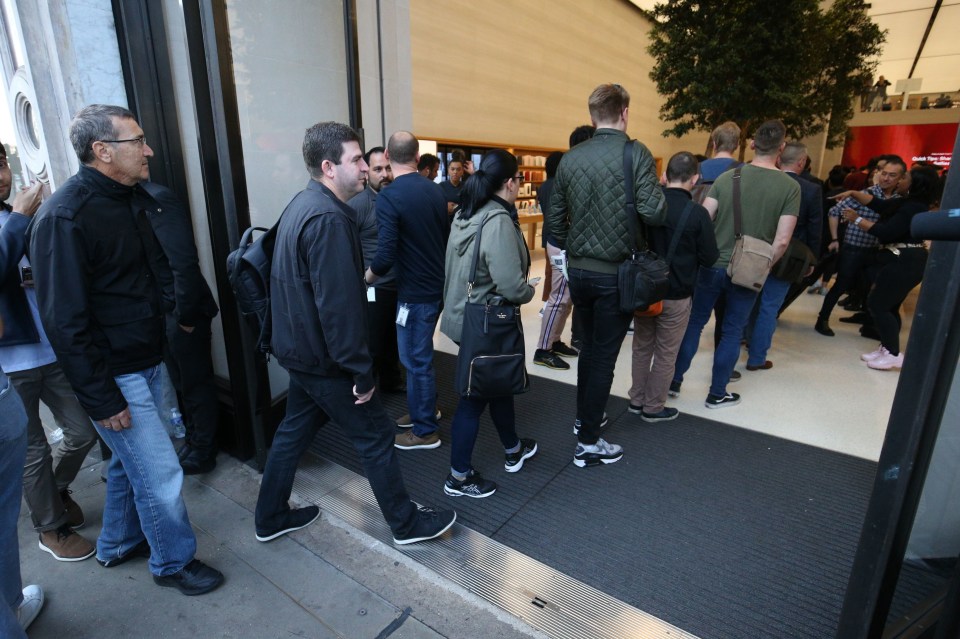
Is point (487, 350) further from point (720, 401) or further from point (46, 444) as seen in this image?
point (720, 401)

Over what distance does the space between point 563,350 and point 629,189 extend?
2.25m

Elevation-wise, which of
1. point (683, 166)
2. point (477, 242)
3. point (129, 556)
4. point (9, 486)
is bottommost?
point (129, 556)

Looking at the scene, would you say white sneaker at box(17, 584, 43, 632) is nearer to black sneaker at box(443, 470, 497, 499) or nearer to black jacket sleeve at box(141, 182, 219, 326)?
black jacket sleeve at box(141, 182, 219, 326)

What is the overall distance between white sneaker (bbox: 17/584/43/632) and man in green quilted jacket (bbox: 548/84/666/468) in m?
2.32

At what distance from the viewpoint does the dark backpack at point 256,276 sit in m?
2.00

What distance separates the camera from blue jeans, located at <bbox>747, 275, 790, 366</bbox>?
12.6 ft

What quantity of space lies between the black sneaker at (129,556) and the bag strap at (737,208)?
11.5ft

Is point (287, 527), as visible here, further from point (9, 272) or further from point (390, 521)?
point (9, 272)

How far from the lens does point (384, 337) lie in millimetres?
3430

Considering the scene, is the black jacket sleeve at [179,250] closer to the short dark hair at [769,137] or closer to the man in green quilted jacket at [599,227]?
the man in green quilted jacket at [599,227]

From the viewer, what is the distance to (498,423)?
259 centimetres

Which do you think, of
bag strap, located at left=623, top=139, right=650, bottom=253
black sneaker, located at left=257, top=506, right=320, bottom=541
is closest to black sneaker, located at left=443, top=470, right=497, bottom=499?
black sneaker, located at left=257, top=506, right=320, bottom=541

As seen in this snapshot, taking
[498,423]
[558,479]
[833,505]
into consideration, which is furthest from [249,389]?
[833,505]

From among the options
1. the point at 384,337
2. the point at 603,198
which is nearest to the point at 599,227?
the point at 603,198
